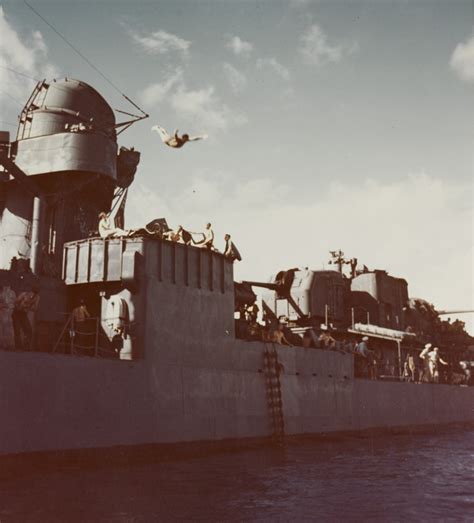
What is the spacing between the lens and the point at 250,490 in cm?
914

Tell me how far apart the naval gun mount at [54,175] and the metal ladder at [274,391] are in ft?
18.6

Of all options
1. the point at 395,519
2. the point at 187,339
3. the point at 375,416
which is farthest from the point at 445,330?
the point at 395,519

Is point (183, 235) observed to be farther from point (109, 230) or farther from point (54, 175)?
point (54, 175)

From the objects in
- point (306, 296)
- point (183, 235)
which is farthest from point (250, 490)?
point (306, 296)

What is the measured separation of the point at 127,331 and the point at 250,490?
17.7 ft

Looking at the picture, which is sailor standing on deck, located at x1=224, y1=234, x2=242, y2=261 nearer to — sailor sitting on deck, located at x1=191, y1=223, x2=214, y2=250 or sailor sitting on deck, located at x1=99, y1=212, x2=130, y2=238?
sailor sitting on deck, located at x1=191, y1=223, x2=214, y2=250

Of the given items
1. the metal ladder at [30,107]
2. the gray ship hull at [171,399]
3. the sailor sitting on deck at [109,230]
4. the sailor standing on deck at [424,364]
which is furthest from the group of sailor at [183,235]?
the sailor standing on deck at [424,364]

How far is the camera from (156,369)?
44.3 ft

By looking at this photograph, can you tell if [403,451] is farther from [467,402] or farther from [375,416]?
[467,402]

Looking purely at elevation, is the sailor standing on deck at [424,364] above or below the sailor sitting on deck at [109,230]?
below

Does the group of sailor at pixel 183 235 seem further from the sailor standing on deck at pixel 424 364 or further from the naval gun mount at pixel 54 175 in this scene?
the sailor standing on deck at pixel 424 364

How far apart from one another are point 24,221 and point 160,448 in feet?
25.7

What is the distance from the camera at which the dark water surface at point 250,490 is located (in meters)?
7.45

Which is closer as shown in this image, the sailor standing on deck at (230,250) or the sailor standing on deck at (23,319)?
the sailor standing on deck at (23,319)
